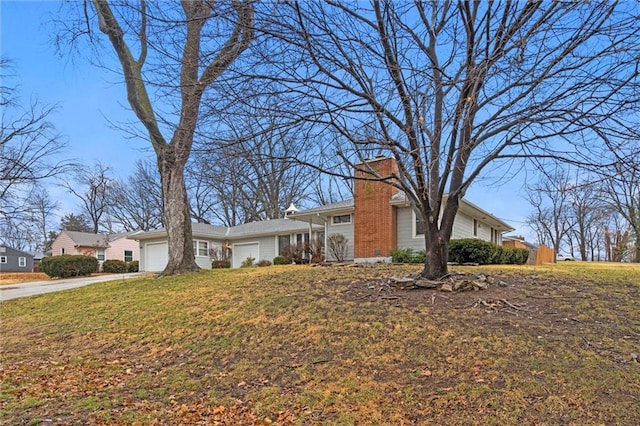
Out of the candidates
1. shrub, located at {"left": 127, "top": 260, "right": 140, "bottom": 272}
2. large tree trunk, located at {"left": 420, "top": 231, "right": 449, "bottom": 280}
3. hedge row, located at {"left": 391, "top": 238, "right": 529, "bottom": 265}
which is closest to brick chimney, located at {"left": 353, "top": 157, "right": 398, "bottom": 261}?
hedge row, located at {"left": 391, "top": 238, "right": 529, "bottom": 265}

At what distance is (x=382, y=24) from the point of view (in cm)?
565

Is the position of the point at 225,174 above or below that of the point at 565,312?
above

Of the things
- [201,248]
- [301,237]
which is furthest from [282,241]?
[201,248]

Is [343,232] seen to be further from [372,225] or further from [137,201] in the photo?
[137,201]

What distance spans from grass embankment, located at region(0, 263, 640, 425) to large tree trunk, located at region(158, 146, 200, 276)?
3.98m

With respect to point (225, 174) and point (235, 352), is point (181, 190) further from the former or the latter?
point (235, 352)

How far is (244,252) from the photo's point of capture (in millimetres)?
24797

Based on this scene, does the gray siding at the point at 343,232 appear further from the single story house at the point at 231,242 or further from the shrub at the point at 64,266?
the shrub at the point at 64,266

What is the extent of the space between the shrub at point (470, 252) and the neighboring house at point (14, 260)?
42.0 meters

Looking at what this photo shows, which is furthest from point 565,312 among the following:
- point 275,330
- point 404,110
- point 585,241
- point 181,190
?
point 585,241

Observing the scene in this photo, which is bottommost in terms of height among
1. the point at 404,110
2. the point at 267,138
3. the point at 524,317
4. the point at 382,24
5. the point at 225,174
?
the point at 524,317

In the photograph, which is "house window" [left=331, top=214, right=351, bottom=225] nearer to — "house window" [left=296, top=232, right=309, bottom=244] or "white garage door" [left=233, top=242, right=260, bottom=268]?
"house window" [left=296, top=232, right=309, bottom=244]

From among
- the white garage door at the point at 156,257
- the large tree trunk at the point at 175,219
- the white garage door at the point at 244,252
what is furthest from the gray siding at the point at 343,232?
the white garage door at the point at 156,257

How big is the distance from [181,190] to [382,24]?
321 inches
